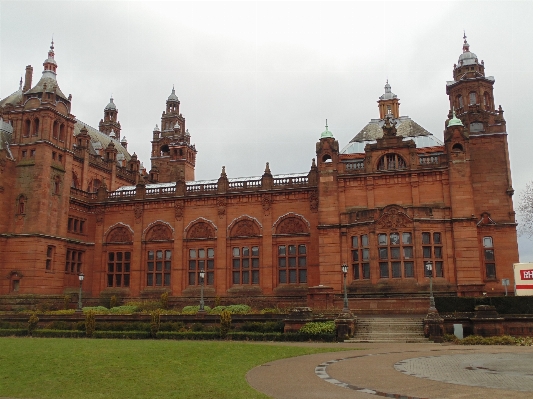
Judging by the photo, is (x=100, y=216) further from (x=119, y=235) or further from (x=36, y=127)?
(x=36, y=127)

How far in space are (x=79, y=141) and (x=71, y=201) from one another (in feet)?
32.4

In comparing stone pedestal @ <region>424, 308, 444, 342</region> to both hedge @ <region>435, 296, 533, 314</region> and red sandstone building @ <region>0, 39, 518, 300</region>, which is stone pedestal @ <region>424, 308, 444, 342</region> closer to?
hedge @ <region>435, 296, 533, 314</region>

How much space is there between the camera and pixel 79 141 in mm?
59844

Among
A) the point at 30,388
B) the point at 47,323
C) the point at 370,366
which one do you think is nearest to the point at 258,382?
the point at 370,366

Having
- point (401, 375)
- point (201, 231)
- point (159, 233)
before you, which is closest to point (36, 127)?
point (159, 233)

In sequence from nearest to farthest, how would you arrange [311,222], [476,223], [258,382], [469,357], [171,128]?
1. [258,382]
2. [469,357]
3. [476,223]
4. [311,222]
5. [171,128]

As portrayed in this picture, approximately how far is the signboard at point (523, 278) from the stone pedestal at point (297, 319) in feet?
56.4

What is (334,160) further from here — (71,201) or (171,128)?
(171,128)

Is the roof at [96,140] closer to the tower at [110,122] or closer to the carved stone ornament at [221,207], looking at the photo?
the tower at [110,122]

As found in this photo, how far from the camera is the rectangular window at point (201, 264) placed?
51.2 m

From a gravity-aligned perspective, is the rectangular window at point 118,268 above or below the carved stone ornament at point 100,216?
below

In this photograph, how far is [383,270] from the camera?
137ft

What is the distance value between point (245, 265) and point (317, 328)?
20190 mm

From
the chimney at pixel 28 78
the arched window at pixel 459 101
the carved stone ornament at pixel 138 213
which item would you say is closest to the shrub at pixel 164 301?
the carved stone ornament at pixel 138 213
